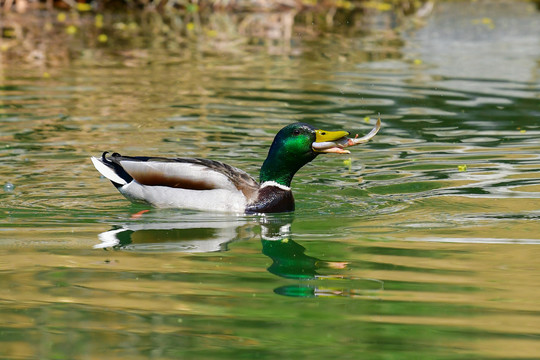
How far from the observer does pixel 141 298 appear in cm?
619

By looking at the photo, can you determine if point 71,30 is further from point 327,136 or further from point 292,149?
point 327,136

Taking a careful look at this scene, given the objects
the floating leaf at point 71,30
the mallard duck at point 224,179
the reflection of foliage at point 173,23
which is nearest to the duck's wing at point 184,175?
the mallard duck at point 224,179

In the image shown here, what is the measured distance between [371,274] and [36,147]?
528 cm

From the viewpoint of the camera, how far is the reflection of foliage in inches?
788

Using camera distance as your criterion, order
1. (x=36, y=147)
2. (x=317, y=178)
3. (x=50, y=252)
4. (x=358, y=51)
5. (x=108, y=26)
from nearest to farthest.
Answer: (x=50, y=252)
(x=317, y=178)
(x=36, y=147)
(x=358, y=51)
(x=108, y=26)

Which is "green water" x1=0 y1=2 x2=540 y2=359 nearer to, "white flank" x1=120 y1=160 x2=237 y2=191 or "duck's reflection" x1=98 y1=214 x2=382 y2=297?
"duck's reflection" x1=98 y1=214 x2=382 y2=297

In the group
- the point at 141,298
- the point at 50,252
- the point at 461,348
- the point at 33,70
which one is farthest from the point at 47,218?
the point at 33,70

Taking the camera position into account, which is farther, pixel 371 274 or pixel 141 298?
pixel 371 274

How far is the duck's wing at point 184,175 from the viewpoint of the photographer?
8633 mm

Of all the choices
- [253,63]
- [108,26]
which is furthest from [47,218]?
[108,26]

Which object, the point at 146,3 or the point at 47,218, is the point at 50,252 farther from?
the point at 146,3

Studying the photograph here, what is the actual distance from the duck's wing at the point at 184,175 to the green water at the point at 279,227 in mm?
263

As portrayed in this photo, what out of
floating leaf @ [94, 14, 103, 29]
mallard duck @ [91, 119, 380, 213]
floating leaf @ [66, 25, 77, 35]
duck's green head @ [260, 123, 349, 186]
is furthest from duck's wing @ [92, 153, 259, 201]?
floating leaf @ [94, 14, 103, 29]

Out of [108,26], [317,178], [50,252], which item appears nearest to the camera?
[50,252]
